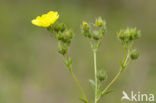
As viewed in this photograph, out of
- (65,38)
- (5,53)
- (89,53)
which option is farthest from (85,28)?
(5,53)

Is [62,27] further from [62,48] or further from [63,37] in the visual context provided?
[62,48]

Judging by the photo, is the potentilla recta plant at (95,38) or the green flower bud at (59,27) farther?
the green flower bud at (59,27)

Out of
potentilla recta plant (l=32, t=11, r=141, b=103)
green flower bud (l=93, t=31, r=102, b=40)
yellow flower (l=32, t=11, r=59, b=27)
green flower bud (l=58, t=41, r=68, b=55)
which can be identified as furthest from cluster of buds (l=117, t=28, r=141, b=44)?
yellow flower (l=32, t=11, r=59, b=27)

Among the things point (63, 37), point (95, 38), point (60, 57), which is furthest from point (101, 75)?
point (60, 57)

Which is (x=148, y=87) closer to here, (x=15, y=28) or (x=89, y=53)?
(x=89, y=53)

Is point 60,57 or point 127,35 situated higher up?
point 127,35

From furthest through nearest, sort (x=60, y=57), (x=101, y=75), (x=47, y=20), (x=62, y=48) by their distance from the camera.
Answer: (x=60, y=57), (x=47, y=20), (x=62, y=48), (x=101, y=75)

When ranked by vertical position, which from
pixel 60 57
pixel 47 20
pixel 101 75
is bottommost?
pixel 60 57

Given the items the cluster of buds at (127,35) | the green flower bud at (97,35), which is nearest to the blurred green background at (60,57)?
the green flower bud at (97,35)

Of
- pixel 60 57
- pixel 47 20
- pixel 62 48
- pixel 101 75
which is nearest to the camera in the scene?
pixel 101 75

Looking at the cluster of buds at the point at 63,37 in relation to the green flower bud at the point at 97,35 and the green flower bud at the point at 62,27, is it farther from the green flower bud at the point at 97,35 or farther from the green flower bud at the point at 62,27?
the green flower bud at the point at 97,35
